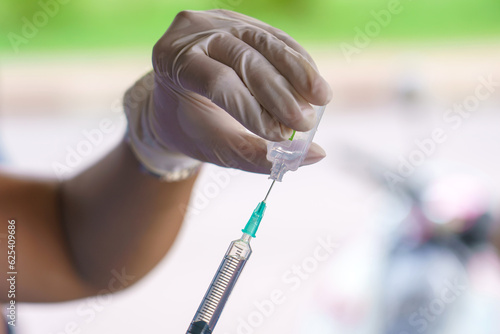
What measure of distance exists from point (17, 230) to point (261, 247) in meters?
1.76

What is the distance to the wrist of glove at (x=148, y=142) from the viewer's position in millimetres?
806

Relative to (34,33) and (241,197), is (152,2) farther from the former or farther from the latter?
(241,197)

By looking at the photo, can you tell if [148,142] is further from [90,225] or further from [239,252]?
[239,252]

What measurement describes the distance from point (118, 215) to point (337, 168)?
2.17 m

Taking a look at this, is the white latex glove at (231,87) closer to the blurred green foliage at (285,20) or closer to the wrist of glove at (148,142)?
the wrist of glove at (148,142)

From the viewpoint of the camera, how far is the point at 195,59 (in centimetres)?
59

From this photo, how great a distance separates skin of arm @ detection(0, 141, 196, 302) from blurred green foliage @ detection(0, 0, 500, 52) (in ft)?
8.61

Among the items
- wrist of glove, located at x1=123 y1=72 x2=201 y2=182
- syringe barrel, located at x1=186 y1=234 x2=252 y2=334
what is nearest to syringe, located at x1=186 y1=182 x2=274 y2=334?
syringe barrel, located at x1=186 y1=234 x2=252 y2=334

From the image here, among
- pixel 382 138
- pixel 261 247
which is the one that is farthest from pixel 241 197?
pixel 382 138

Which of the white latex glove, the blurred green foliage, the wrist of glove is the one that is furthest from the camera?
the blurred green foliage

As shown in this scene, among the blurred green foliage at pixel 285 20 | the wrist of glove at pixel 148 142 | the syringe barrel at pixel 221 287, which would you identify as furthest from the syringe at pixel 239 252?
the blurred green foliage at pixel 285 20

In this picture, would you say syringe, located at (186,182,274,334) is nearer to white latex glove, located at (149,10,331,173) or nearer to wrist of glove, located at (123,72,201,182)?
white latex glove, located at (149,10,331,173)

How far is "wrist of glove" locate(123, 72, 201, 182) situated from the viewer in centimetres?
81

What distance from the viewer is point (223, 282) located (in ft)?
1.88
